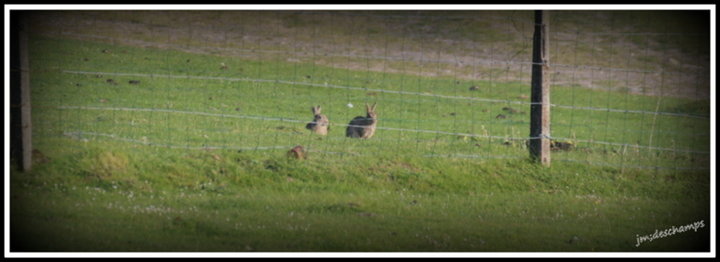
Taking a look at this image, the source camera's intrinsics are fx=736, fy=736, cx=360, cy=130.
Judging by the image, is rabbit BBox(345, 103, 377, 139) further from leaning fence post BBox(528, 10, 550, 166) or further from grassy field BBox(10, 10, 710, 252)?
leaning fence post BBox(528, 10, 550, 166)

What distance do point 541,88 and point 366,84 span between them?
1034 centimetres

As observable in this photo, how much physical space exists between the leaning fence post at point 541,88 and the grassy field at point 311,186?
36 cm

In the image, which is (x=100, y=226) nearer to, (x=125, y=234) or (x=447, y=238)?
(x=125, y=234)

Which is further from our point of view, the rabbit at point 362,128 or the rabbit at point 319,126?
the rabbit at point 319,126

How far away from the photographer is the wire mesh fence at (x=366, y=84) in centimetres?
1332

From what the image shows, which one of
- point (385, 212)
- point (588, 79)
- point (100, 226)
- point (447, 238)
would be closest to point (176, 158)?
point (100, 226)

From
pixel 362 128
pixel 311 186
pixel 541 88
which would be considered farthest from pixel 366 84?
pixel 311 186

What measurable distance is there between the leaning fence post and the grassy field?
0.36m

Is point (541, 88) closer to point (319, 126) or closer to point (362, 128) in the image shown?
point (362, 128)

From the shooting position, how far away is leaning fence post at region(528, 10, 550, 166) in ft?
41.0

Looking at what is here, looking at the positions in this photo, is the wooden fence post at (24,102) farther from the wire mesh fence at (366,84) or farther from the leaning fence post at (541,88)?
the leaning fence post at (541,88)

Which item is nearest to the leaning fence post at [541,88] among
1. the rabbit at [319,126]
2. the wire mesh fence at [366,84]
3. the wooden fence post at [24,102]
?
the wire mesh fence at [366,84]

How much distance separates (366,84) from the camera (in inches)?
884

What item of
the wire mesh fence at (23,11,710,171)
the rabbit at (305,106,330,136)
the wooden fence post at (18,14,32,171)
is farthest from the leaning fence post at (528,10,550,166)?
the wooden fence post at (18,14,32,171)
